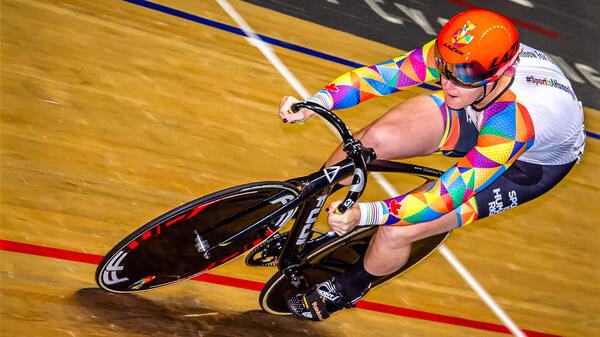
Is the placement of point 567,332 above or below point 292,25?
below

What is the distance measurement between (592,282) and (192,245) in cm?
274

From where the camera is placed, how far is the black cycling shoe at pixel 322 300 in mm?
2928

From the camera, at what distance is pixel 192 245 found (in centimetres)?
271

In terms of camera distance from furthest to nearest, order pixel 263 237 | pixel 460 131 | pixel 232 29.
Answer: pixel 232 29, pixel 263 237, pixel 460 131

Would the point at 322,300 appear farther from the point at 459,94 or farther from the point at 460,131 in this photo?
the point at 459,94

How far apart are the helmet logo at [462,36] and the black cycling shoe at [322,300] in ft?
4.15

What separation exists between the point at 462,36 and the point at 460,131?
0.66 metres

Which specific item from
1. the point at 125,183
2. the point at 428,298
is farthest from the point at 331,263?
the point at 125,183

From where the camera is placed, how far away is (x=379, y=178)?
403 cm

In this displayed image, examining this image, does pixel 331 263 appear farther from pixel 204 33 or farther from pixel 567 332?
pixel 204 33

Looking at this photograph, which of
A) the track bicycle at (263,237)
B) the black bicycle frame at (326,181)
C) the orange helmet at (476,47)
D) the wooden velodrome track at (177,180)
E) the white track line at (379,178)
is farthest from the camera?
the white track line at (379,178)

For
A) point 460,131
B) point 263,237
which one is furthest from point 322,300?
point 460,131

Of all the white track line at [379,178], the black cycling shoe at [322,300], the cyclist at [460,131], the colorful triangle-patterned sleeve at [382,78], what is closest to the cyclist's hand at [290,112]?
the cyclist at [460,131]

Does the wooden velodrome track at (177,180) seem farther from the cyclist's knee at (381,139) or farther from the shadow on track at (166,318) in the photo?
the cyclist's knee at (381,139)
